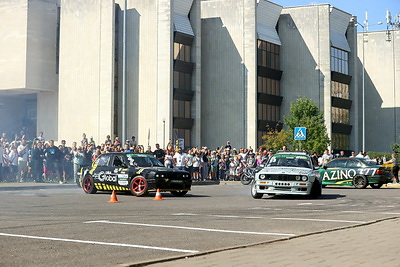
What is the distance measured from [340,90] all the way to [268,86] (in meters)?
10.2

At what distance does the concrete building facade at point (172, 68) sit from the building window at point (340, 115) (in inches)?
9.4

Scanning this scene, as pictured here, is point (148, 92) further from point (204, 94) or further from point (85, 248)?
point (85, 248)

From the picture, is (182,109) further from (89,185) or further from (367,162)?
(89,185)

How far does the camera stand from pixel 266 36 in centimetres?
7556

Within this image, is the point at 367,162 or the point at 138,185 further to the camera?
the point at 367,162

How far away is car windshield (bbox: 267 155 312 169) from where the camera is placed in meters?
23.3

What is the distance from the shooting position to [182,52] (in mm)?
70125

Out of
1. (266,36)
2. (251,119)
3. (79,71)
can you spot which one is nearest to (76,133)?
(79,71)

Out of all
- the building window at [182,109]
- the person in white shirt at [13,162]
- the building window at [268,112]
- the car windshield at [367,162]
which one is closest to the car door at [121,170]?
the person in white shirt at [13,162]

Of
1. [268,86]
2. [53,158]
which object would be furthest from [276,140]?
[53,158]

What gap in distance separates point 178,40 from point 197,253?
200 ft

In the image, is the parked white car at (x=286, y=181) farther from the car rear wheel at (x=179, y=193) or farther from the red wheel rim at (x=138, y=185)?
the red wheel rim at (x=138, y=185)

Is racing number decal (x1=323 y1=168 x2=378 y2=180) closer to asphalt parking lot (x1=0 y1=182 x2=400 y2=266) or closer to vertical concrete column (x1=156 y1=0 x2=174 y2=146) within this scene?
asphalt parking lot (x1=0 y1=182 x2=400 y2=266)

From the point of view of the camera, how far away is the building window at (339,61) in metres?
81.1
